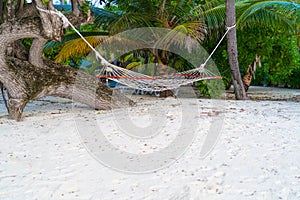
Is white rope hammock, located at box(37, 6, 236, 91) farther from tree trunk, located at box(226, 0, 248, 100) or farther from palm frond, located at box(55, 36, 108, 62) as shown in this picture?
palm frond, located at box(55, 36, 108, 62)

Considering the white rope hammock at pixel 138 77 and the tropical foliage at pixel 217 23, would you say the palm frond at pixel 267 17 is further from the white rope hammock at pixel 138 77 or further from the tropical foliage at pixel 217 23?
the white rope hammock at pixel 138 77

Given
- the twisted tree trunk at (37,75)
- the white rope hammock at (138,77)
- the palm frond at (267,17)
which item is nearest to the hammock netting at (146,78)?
the white rope hammock at (138,77)

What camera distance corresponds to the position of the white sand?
5.17ft

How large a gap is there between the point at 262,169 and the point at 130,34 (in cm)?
328

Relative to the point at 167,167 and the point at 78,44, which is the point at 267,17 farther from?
the point at 167,167

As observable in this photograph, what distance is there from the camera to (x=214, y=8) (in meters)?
4.86

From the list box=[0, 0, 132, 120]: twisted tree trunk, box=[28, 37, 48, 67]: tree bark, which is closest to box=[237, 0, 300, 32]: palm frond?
box=[0, 0, 132, 120]: twisted tree trunk

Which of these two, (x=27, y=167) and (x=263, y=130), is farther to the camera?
(x=263, y=130)

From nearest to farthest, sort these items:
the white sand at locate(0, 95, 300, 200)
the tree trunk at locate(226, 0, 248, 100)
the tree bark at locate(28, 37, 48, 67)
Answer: the white sand at locate(0, 95, 300, 200) → the tree bark at locate(28, 37, 48, 67) → the tree trunk at locate(226, 0, 248, 100)

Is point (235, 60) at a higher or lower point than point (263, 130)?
higher

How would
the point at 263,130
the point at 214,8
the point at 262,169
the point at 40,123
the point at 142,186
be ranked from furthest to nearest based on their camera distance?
the point at 214,8 < the point at 40,123 < the point at 263,130 < the point at 262,169 < the point at 142,186

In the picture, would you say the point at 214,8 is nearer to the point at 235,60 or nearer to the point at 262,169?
the point at 235,60

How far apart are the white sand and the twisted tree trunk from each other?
37 centimetres

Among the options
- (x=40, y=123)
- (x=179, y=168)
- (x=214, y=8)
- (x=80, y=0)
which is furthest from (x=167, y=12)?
(x=179, y=168)
